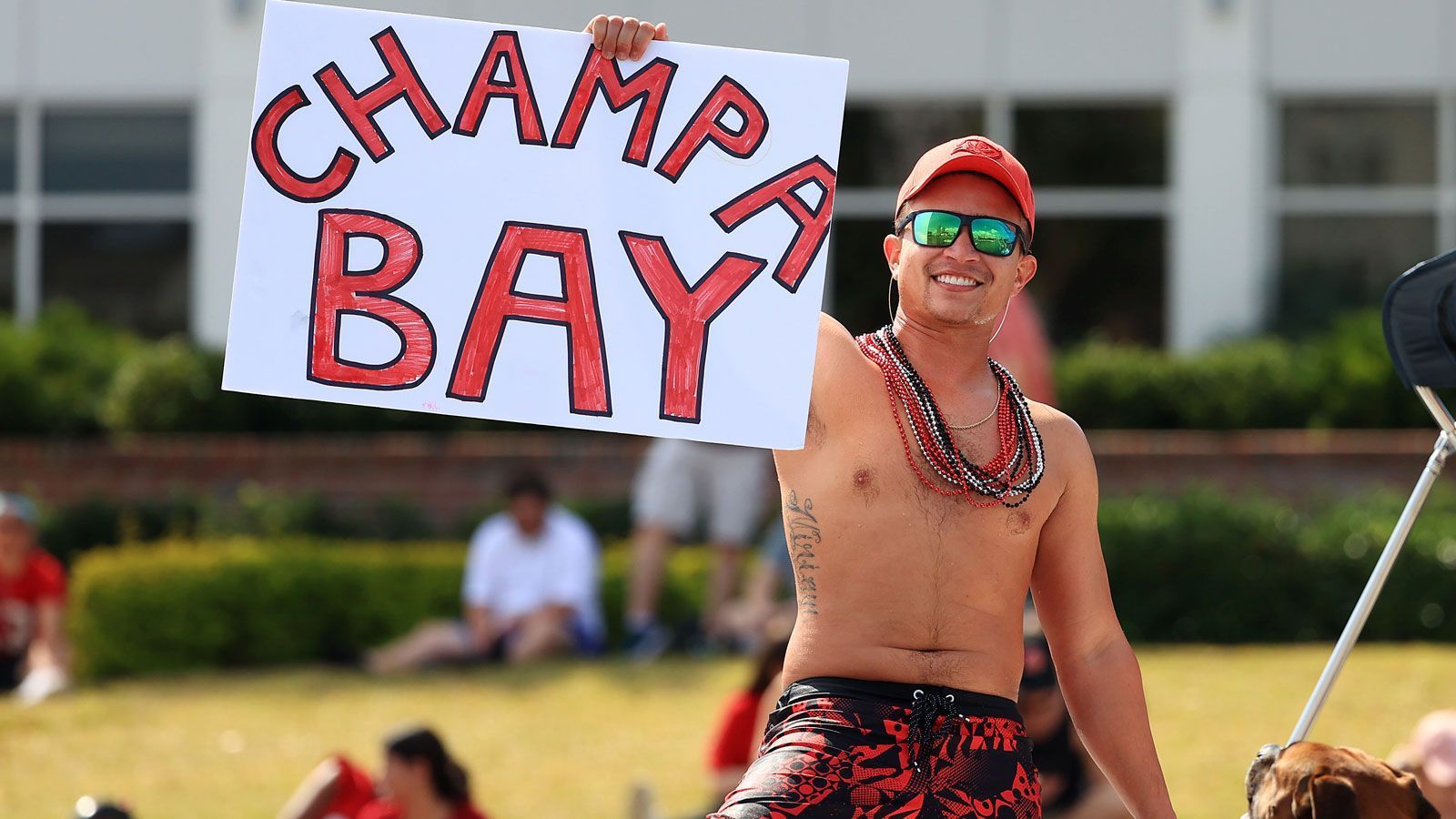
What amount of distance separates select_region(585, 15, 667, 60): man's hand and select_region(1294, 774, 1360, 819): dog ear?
199 centimetres

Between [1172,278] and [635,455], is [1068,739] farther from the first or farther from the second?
[1172,278]

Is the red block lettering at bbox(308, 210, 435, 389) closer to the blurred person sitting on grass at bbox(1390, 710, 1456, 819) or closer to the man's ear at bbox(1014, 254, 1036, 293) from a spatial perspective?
the man's ear at bbox(1014, 254, 1036, 293)

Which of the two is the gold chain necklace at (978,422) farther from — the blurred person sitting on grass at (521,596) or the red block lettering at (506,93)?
the blurred person sitting on grass at (521,596)

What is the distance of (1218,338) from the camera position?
15906 mm

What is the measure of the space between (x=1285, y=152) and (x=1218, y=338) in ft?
6.39

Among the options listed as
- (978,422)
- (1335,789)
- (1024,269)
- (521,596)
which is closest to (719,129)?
(1024,269)

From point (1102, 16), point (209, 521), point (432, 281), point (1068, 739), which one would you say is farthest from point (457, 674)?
point (1102, 16)

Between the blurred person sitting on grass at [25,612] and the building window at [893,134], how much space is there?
25.7 feet

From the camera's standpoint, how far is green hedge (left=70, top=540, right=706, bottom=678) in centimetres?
1136

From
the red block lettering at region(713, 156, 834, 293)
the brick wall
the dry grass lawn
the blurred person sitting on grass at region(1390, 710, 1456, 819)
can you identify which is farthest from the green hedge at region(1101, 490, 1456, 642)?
the red block lettering at region(713, 156, 834, 293)

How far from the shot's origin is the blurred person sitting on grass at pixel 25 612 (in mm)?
11164

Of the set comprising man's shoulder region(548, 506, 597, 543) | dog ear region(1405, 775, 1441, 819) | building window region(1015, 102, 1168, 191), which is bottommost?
dog ear region(1405, 775, 1441, 819)

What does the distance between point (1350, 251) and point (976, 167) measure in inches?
537

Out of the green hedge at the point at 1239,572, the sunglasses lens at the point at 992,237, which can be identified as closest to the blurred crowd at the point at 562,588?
the green hedge at the point at 1239,572
